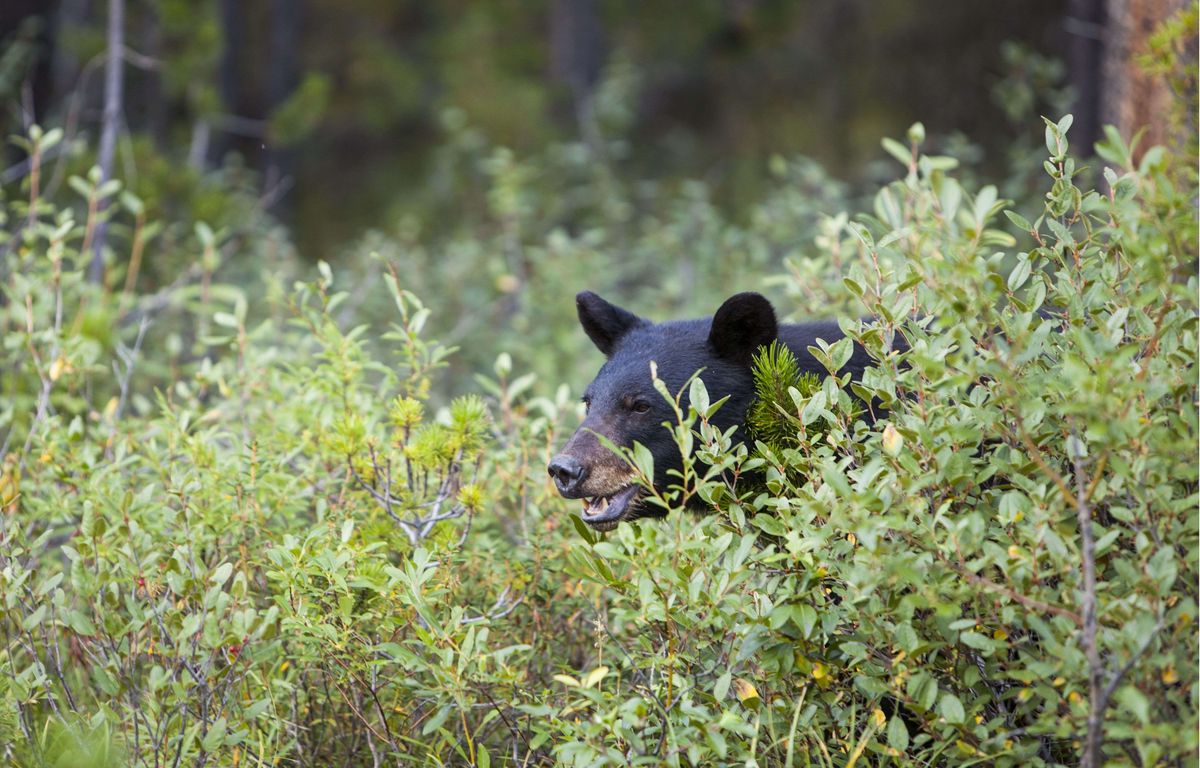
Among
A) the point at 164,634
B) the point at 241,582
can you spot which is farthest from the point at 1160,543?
the point at 164,634

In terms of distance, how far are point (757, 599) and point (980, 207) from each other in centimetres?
103

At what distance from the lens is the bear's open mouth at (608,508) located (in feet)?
11.0

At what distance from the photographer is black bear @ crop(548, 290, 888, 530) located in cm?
337

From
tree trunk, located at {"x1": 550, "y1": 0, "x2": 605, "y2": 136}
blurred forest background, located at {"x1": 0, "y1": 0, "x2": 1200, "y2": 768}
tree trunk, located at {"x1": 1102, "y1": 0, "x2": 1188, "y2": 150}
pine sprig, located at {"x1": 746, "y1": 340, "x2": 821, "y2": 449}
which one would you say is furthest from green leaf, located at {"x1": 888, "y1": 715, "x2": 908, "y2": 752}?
tree trunk, located at {"x1": 550, "y1": 0, "x2": 605, "y2": 136}

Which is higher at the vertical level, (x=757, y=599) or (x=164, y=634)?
(x=757, y=599)

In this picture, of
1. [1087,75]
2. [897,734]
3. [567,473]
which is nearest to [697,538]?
[897,734]

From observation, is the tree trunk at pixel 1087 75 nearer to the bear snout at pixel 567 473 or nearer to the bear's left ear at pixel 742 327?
the bear's left ear at pixel 742 327

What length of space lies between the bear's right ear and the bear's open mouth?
2.49 ft

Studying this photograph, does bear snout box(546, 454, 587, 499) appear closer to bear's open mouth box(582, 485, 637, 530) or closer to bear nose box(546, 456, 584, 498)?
bear nose box(546, 456, 584, 498)

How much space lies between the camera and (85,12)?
32.6ft

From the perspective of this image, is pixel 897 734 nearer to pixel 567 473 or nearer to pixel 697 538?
pixel 697 538

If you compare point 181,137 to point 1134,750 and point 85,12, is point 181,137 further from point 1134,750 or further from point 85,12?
point 1134,750

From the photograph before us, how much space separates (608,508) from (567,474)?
0.20m

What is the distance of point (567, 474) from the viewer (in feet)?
10.8
